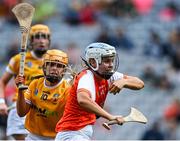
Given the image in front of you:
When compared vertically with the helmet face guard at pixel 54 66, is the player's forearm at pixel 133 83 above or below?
below

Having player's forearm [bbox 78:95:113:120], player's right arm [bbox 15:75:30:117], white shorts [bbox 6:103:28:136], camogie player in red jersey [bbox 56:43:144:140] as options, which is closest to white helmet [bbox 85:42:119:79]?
camogie player in red jersey [bbox 56:43:144:140]

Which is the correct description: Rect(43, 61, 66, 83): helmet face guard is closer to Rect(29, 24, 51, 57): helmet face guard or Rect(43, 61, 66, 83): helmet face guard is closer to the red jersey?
the red jersey

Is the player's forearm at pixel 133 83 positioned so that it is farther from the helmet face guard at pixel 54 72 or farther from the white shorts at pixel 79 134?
the helmet face guard at pixel 54 72

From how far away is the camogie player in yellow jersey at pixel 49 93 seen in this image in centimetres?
944

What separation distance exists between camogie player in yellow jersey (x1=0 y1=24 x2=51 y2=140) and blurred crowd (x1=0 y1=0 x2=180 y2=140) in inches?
206

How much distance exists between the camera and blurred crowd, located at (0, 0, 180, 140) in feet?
57.6

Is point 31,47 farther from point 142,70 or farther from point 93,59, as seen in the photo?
point 142,70

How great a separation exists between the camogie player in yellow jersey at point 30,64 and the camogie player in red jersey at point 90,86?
1.90 m

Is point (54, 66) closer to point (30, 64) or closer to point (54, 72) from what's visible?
point (54, 72)

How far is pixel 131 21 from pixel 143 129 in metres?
4.22

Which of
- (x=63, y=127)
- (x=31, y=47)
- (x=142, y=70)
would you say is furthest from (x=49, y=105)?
(x=142, y=70)

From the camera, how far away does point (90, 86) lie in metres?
8.49

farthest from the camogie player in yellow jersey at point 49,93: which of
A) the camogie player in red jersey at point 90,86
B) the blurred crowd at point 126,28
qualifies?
the blurred crowd at point 126,28

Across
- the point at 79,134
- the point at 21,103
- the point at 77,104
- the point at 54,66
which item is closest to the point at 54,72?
the point at 54,66
